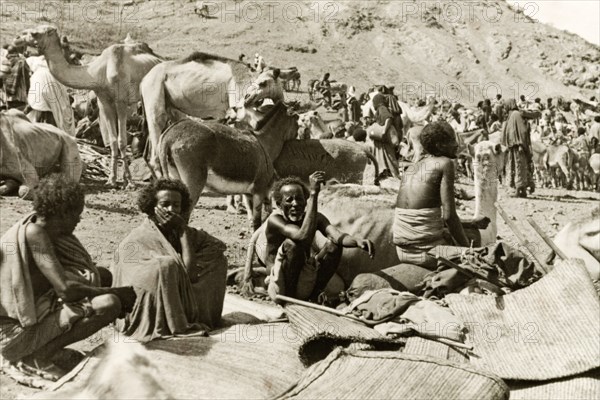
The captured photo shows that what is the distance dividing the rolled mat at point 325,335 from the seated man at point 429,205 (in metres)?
1.39

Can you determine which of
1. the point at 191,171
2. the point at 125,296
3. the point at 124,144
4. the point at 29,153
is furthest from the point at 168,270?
the point at 124,144

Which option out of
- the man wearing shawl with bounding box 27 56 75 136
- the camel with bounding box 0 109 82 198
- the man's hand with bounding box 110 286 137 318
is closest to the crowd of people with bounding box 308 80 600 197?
the camel with bounding box 0 109 82 198

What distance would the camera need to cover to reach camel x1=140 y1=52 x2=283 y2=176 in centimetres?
1292

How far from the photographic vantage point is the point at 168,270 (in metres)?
5.79

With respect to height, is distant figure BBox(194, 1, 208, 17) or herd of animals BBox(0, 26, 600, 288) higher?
distant figure BBox(194, 1, 208, 17)

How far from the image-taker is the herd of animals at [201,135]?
9.73 meters

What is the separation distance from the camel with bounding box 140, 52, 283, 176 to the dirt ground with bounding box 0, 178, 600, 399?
3.77 ft

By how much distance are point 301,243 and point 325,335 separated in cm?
120

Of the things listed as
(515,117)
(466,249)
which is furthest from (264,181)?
(515,117)

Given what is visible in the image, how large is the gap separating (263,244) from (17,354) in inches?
102

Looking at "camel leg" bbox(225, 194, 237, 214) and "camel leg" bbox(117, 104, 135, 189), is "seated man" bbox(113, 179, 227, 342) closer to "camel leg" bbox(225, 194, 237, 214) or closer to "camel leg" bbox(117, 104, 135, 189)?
"camel leg" bbox(225, 194, 237, 214)

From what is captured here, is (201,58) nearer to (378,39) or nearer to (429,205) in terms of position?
(429,205)

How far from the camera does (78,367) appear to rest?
5.35 meters

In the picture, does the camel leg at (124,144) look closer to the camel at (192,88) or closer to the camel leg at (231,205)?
the camel at (192,88)
